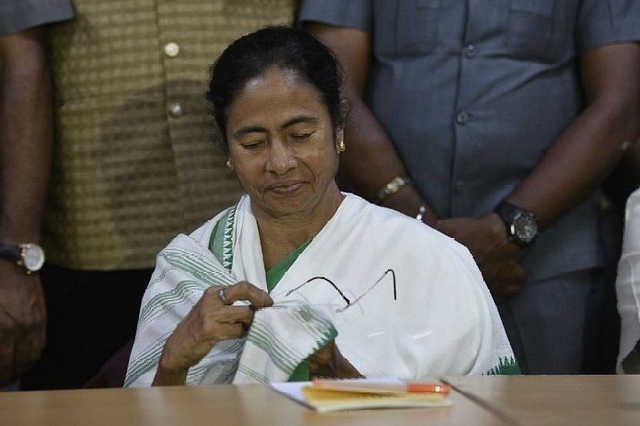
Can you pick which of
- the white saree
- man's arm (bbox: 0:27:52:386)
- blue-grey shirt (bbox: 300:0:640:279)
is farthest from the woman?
man's arm (bbox: 0:27:52:386)

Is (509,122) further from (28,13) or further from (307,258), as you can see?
(28,13)

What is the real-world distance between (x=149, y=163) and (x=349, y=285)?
3.05ft

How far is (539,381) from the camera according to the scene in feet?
7.65

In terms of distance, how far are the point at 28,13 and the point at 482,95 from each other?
1274mm

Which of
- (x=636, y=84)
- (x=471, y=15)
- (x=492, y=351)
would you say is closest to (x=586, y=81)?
(x=636, y=84)

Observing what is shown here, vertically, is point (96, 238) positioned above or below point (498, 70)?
below

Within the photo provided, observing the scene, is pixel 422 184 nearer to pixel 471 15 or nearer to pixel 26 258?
pixel 471 15

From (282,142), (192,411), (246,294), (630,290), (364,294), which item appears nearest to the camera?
(192,411)

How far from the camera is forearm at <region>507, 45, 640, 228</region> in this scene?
3.63 metres

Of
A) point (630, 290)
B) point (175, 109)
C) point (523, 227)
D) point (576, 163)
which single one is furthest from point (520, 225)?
point (175, 109)

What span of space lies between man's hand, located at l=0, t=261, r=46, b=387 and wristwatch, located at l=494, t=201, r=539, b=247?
1.28 meters

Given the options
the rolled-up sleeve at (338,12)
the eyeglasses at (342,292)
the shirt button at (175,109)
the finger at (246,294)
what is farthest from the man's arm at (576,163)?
the finger at (246,294)

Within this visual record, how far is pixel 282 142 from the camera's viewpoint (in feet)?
10.3

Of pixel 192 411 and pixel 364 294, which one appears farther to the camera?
pixel 364 294
